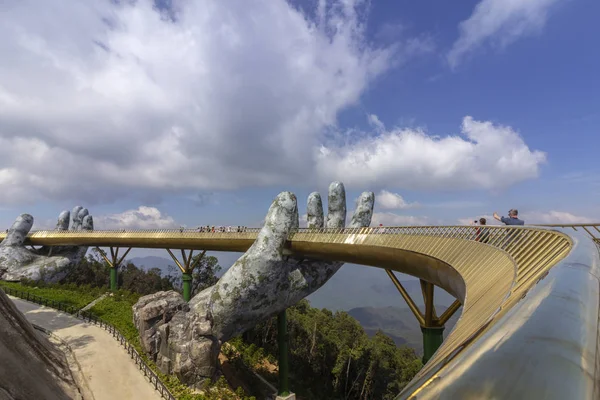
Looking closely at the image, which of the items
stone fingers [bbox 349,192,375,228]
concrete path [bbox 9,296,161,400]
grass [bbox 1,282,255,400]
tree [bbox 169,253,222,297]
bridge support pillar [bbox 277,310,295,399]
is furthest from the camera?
tree [bbox 169,253,222,297]

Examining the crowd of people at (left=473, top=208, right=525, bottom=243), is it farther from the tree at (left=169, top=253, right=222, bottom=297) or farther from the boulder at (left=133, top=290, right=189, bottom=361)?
the tree at (left=169, top=253, right=222, bottom=297)

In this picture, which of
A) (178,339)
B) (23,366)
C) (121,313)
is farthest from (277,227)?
(121,313)

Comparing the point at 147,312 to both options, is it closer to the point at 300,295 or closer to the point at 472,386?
the point at 300,295

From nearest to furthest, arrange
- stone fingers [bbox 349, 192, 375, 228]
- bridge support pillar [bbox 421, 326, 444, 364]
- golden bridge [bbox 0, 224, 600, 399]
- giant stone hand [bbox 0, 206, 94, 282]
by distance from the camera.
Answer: golden bridge [bbox 0, 224, 600, 399] → bridge support pillar [bbox 421, 326, 444, 364] → stone fingers [bbox 349, 192, 375, 228] → giant stone hand [bbox 0, 206, 94, 282]

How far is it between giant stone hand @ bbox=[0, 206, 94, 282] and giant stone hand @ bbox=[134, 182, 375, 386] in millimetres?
26424

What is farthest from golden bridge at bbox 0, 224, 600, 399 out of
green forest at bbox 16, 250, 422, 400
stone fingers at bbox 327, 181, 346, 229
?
green forest at bbox 16, 250, 422, 400

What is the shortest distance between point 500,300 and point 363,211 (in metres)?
20.2

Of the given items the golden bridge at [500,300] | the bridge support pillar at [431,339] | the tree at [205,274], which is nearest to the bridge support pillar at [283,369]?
the golden bridge at [500,300]

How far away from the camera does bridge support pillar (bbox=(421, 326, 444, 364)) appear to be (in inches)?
514

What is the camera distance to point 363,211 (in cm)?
2475

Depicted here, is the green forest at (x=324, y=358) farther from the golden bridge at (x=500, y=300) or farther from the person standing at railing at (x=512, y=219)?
the person standing at railing at (x=512, y=219)

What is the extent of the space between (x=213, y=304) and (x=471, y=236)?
627 inches

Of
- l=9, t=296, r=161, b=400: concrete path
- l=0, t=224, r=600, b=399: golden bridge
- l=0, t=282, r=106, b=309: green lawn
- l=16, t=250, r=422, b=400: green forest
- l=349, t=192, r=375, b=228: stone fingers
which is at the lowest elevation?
l=16, t=250, r=422, b=400: green forest

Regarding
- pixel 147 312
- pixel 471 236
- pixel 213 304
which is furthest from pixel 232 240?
pixel 471 236
